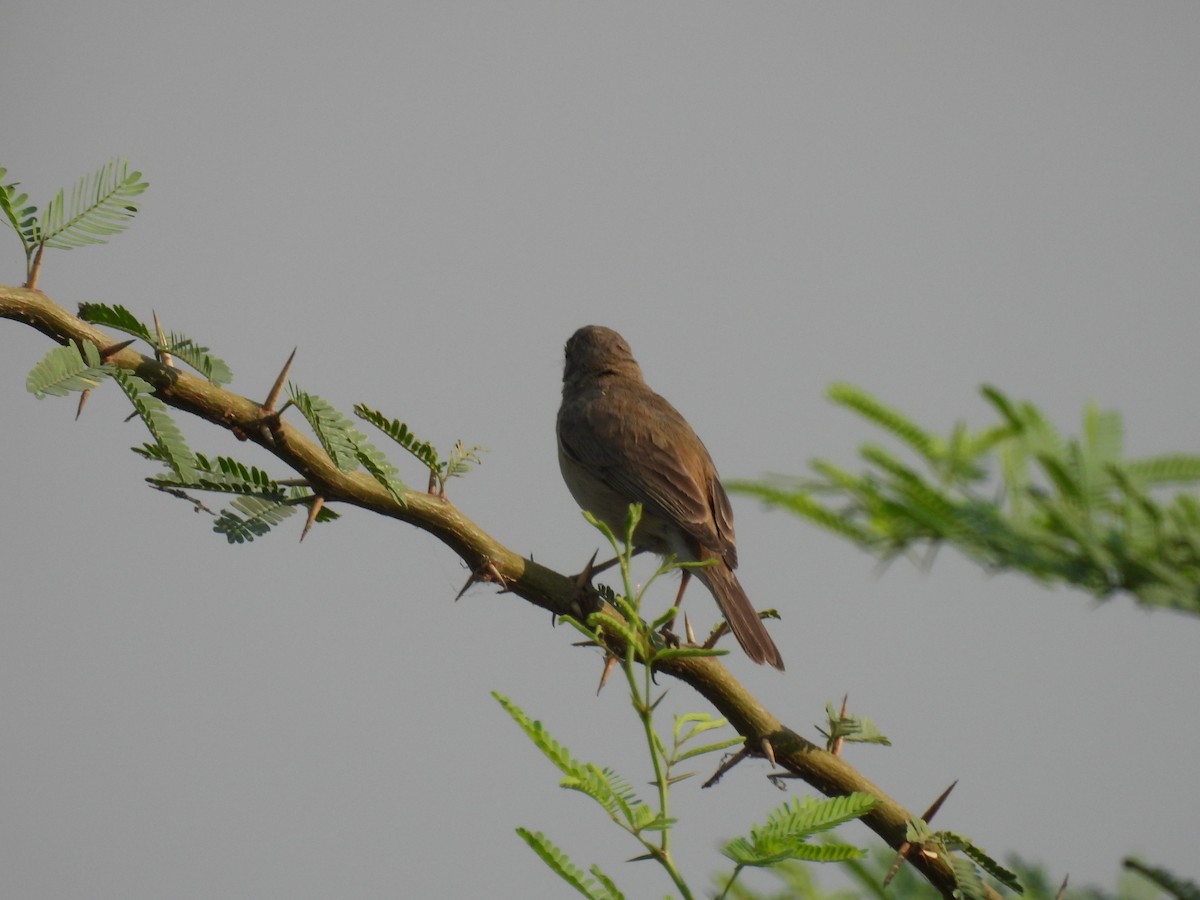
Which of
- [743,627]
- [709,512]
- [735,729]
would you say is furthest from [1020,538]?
[709,512]

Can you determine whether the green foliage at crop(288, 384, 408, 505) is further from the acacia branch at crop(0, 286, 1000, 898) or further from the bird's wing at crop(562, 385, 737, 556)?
the bird's wing at crop(562, 385, 737, 556)

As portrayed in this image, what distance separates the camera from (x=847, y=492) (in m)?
1.72

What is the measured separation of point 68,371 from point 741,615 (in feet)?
12.4

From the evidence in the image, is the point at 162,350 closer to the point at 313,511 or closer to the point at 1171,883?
the point at 313,511

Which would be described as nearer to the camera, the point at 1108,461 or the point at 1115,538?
the point at 1115,538

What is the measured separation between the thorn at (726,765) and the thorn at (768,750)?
0.17 ft

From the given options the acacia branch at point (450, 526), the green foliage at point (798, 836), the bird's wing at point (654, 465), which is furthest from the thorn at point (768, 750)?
the bird's wing at point (654, 465)

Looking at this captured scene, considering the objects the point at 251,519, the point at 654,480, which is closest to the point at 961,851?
the point at 251,519

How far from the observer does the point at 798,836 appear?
2.36m

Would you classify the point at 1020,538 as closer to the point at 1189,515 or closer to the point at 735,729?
the point at 1189,515

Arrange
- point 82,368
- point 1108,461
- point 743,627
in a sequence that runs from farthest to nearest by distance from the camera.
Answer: point 743,627
point 82,368
point 1108,461

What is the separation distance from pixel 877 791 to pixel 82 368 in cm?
203

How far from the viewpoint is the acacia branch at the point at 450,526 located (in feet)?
9.50

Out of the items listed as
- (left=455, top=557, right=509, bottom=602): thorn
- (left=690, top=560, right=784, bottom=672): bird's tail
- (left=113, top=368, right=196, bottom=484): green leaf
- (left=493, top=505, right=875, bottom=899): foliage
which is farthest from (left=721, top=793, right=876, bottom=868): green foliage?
(left=690, top=560, right=784, bottom=672): bird's tail
